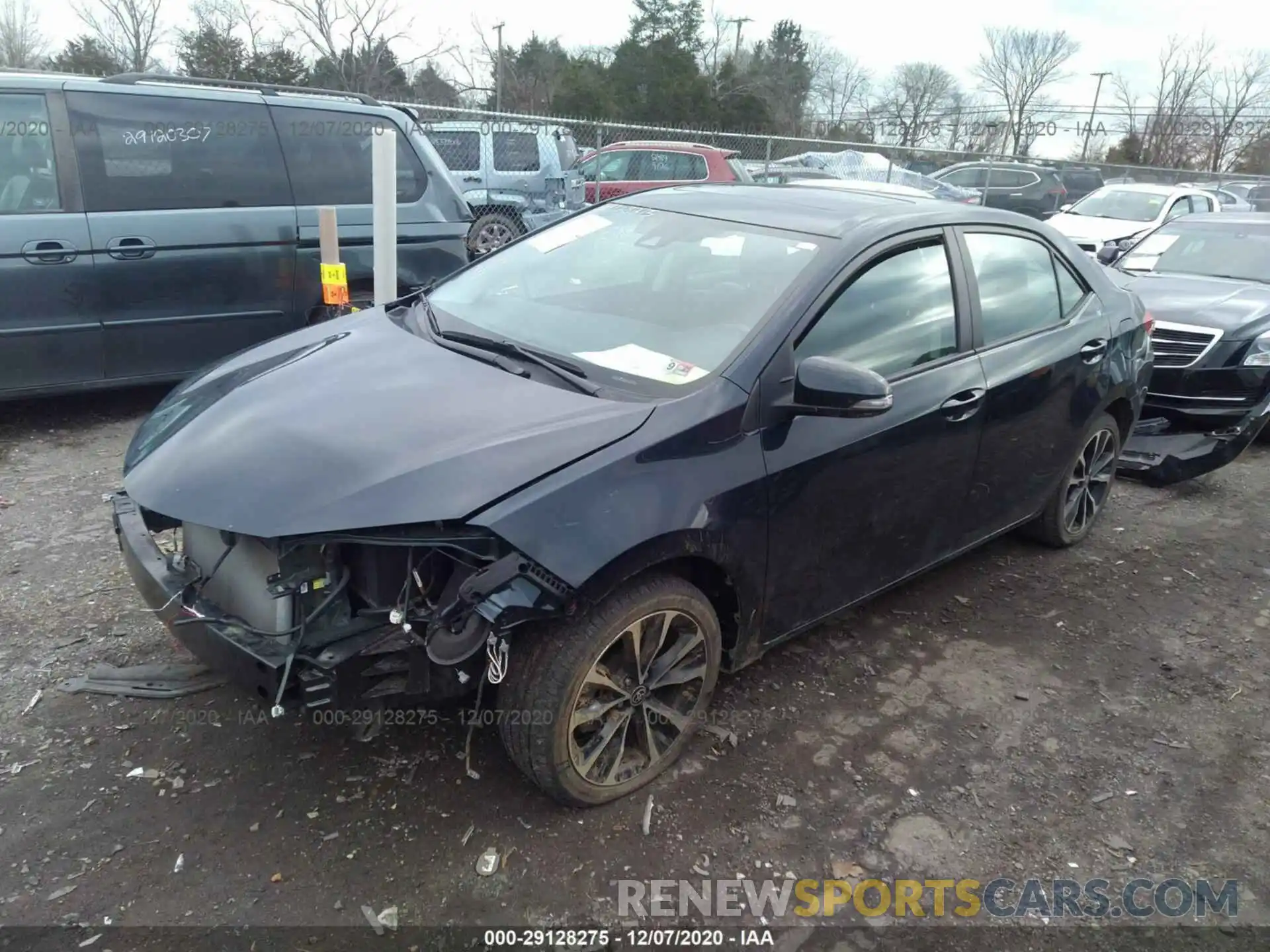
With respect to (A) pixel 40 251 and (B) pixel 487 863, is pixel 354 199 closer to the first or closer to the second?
(A) pixel 40 251

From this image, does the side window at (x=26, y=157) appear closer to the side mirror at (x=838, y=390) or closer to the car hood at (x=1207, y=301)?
the side mirror at (x=838, y=390)

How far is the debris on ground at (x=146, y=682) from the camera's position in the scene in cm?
303

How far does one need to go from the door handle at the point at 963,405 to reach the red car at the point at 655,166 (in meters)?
9.81

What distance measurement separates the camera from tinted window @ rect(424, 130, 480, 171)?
1111 cm

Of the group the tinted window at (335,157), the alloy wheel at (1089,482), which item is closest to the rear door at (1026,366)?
the alloy wheel at (1089,482)

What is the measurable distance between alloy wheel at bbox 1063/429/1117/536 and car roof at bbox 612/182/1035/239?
123cm

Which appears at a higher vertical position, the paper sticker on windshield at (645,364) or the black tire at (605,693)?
the paper sticker on windshield at (645,364)

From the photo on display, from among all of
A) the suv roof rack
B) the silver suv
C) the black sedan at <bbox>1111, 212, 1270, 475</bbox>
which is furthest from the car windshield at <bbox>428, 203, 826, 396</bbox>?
the silver suv

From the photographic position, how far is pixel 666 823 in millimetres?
2664

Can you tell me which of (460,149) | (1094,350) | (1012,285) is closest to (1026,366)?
(1012,285)

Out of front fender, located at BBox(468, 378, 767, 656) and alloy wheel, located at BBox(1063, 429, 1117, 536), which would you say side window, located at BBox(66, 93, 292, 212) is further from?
alloy wheel, located at BBox(1063, 429, 1117, 536)

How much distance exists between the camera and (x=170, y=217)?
5.35 metres

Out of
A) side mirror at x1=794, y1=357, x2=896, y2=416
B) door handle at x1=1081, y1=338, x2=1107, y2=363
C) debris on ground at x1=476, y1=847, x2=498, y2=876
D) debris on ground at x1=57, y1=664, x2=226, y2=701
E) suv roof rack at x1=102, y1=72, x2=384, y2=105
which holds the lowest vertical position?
debris on ground at x1=476, y1=847, x2=498, y2=876

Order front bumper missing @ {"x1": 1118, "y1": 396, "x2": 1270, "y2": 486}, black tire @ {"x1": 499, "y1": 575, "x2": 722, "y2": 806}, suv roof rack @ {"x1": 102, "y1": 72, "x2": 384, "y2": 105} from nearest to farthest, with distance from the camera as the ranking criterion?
black tire @ {"x1": 499, "y1": 575, "x2": 722, "y2": 806}
suv roof rack @ {"x1": 102, "y1": 72, "x2": 384, "y2": 105}
front bumper missing @ {"x1": 1118, "y1": 396, "x2": 1270, "y2": 486}
